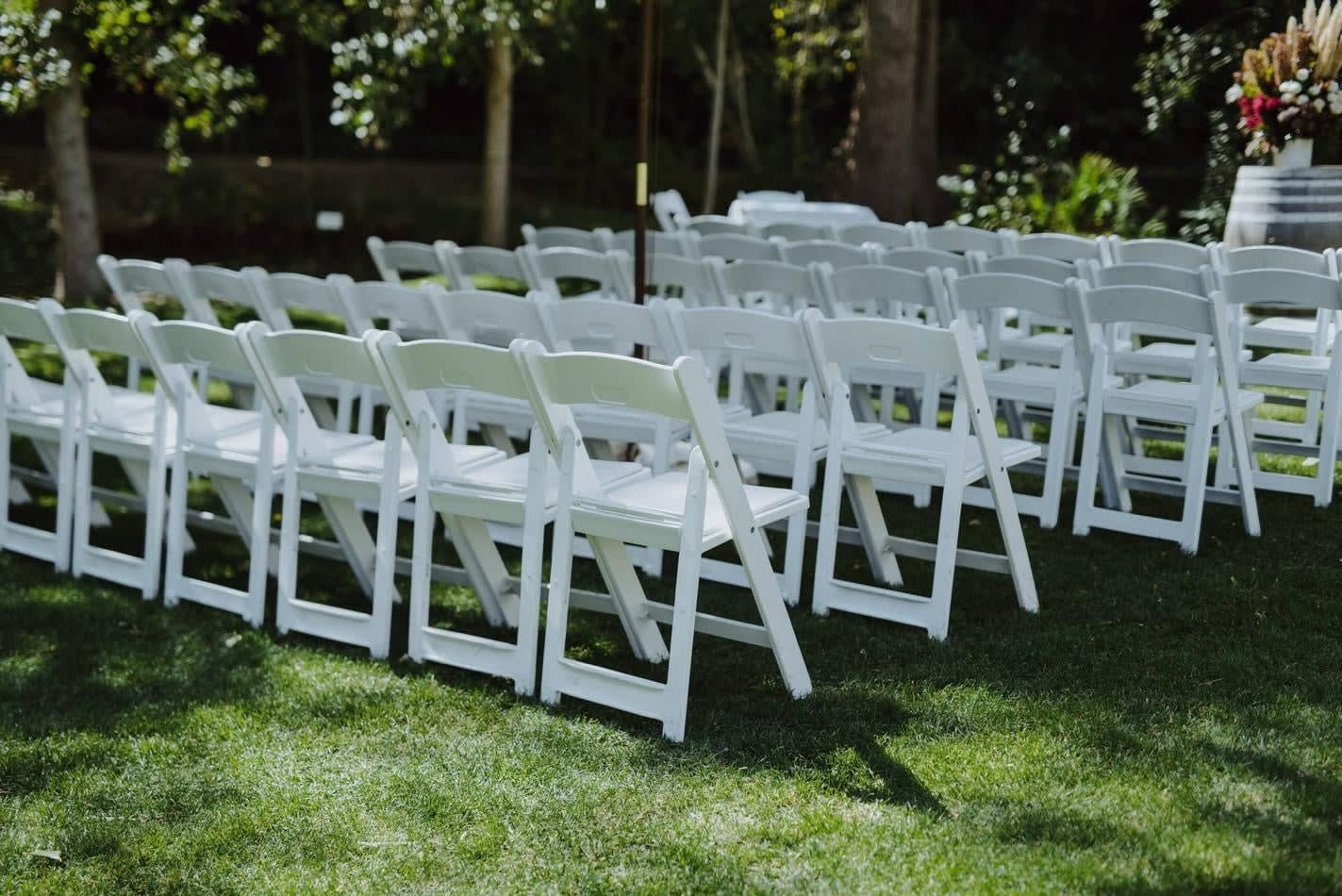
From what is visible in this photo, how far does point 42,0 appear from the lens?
11562 millimetres

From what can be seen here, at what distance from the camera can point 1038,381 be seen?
6.04m

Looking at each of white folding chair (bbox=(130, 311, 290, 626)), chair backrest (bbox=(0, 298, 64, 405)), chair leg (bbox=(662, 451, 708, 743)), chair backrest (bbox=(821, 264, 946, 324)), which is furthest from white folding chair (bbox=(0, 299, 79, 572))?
chair backrest (bbox=(821, 264, 946, 324))

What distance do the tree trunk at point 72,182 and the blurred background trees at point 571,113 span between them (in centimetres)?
3

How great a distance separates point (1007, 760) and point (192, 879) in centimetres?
191

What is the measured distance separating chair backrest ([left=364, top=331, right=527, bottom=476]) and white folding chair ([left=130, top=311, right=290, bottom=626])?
63 centimetres

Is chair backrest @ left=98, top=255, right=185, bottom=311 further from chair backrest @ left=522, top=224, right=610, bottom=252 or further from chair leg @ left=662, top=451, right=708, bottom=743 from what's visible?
chair leg @ left=662, top=451, right=708, bottom=743

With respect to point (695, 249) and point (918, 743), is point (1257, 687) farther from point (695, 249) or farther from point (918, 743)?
point (695, 249)

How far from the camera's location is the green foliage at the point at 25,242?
1528cm

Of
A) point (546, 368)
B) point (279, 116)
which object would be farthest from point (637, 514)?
point (279, 116)

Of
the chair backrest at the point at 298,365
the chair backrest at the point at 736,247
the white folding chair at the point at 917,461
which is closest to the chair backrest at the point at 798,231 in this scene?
the chair backrest at the point at 736,247

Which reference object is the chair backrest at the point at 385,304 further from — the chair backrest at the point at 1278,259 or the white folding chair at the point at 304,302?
the chair backrest at the point at 1278,259

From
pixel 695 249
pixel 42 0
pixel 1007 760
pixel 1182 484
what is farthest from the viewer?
pixel 42 0

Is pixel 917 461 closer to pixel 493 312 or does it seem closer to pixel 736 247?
pixel 493 312

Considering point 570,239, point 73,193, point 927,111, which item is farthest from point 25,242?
point 570,239
